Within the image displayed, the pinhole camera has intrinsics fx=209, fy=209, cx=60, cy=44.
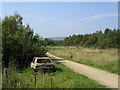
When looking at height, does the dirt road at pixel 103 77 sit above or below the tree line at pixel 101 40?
below

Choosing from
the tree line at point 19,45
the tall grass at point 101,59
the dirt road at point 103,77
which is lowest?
the dirt road at point 103,77

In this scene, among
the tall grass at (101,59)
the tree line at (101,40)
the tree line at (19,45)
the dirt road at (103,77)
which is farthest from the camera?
the tree line at (101,40)

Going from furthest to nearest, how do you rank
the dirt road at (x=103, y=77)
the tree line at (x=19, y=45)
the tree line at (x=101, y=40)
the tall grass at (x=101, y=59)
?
the tree line at (x=101, y=40)
the tree line at (x=19, y=45)
the tall grass at (x=101, y=59)
the dirt road at (x=103, y=77)

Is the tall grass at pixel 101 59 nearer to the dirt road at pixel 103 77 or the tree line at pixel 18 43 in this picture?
the dirt road at pixel 103 77

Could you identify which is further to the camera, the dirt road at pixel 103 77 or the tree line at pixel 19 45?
the tree line at pixel 19 45

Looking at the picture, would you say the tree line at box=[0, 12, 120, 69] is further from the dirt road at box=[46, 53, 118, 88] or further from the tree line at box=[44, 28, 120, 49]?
the tree line at box=[44, 28, 120, 49]

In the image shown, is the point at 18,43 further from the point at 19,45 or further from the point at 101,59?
the point at 101,59

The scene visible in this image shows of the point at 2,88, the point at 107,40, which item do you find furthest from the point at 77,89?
the point at 107,40

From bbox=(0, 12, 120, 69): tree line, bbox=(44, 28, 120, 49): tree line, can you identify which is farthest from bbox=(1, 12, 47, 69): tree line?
bbox=(44, 28, 120, 49): tree line

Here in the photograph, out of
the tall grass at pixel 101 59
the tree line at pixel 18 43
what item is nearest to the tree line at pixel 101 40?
the tall grass at pixel 101 59

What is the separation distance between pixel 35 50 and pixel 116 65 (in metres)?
9.55

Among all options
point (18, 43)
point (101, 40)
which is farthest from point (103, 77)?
point (101, 40)

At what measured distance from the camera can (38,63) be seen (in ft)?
54.5

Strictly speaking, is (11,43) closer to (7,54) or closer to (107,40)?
(7,54)
